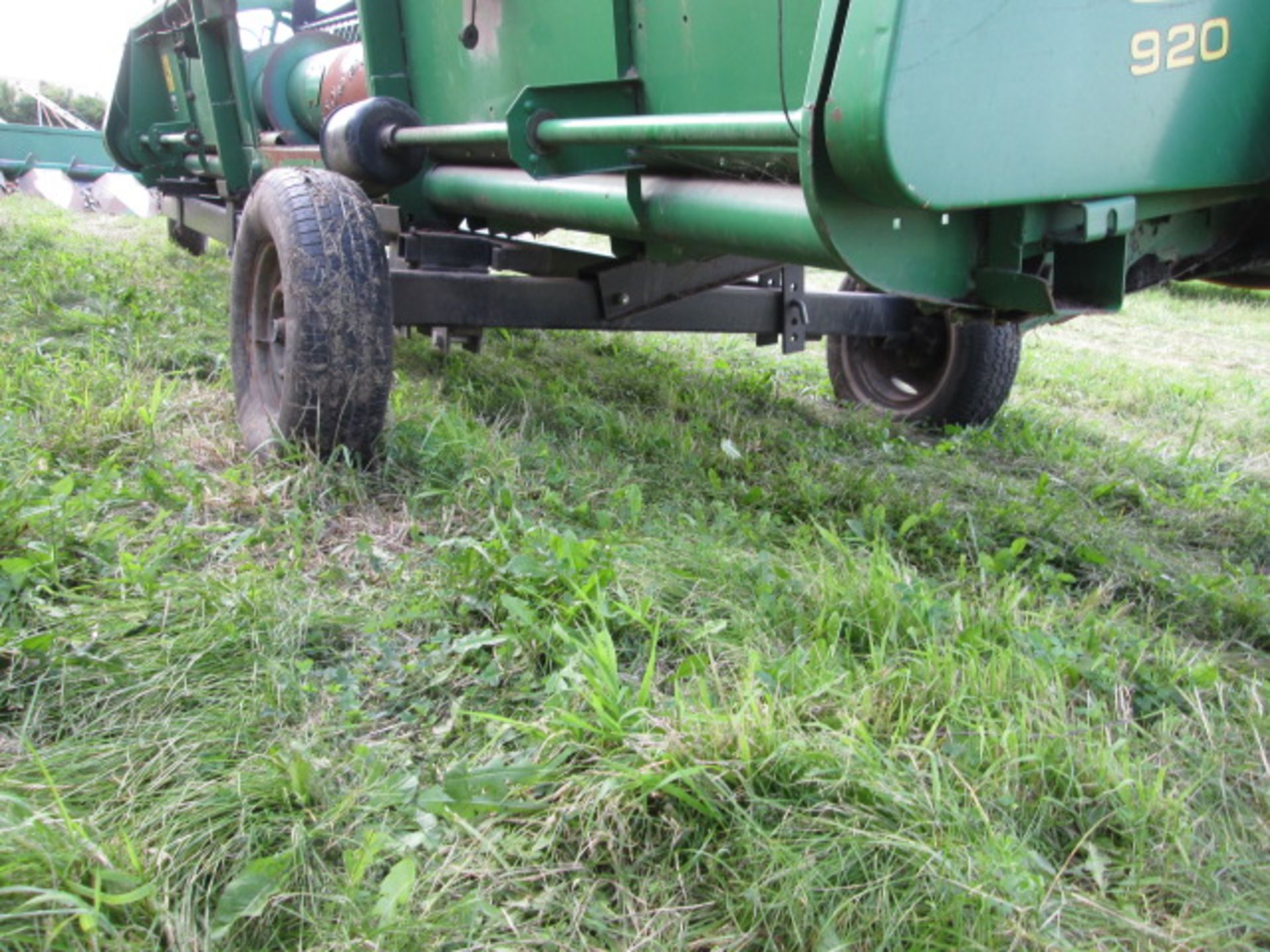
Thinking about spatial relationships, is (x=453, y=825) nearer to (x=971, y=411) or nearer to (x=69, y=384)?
(x=69, y=384)

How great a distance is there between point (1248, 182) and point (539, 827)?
1.96m

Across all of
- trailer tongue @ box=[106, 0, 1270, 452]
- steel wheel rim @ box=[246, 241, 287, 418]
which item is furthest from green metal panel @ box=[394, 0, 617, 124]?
steel wheel rim @ box=[246, 241, 287, 418]

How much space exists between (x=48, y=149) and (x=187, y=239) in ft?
29.2

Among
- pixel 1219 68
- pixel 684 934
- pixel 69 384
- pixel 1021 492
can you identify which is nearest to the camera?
pixel 684 934

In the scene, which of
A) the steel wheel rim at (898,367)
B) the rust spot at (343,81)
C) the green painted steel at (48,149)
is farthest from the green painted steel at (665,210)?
the green painted steel at (48,149)

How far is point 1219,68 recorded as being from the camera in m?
2.01

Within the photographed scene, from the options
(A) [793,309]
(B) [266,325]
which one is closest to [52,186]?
(B) [266,325]

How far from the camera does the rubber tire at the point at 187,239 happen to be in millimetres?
7188

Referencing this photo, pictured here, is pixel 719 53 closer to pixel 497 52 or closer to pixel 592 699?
pixel 497 52

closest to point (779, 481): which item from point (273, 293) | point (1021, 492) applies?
point (1021, 492)

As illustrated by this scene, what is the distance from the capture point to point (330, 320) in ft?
8.14

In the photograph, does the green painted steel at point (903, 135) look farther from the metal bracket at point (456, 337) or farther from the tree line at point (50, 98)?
the tree line at point (50, 98)

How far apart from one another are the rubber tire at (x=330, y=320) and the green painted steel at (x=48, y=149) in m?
13.2

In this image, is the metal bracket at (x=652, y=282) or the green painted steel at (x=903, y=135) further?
the metal bracket at (x=652, y=282)
